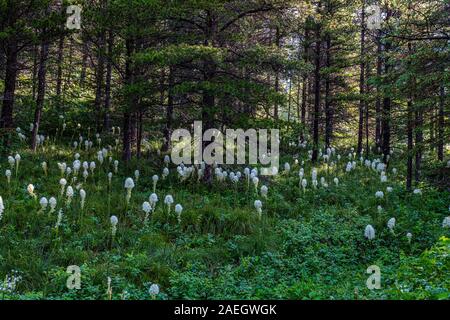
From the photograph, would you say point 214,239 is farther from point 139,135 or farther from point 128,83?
point 139,135

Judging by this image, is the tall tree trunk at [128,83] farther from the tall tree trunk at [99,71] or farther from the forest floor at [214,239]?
the tall tree trunk at [99,71]

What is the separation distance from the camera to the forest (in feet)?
22.7

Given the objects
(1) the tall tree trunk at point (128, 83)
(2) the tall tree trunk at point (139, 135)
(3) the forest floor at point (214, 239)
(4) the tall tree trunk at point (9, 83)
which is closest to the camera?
(3) the forest floor at point (214, 239)

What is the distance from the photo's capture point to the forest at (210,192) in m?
6.91

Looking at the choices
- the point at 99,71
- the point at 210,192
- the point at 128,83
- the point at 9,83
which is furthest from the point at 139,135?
the point at 210,192

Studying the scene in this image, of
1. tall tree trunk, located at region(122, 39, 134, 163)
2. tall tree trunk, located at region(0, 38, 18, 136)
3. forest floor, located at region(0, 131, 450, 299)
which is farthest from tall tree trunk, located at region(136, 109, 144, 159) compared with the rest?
tall tree trunk, located at region(0, 38, 18, 136)

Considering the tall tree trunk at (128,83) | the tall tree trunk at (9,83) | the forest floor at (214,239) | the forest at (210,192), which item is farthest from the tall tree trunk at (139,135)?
the tall tree trunk at (9,83)

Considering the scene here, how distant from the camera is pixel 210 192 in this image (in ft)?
39.1

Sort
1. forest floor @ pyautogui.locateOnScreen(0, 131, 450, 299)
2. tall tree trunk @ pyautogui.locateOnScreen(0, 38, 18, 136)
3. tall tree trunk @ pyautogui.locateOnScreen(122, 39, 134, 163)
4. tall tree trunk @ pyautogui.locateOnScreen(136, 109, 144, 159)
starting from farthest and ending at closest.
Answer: tall tree trunk @ pyautogui.locateOnScreen(136, 109, 144, 159) < tall tree trunk @ pyautogui.locateOnScreen(122, 39, 134, 163) < tall tree trunk @ pyautogui.locateOnScreen(0, 38, 18, 136) < forest floor @ pyautogui.locateOnScreen(0, 131, 450, 299)

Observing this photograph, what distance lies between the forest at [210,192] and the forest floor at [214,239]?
0.04 metres

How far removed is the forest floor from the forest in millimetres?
40

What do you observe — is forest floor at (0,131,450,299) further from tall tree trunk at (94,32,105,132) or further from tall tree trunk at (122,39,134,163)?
tall tree trunk at (94,32,105,132)

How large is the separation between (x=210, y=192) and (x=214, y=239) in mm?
2970

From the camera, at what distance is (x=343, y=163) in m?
18.1
